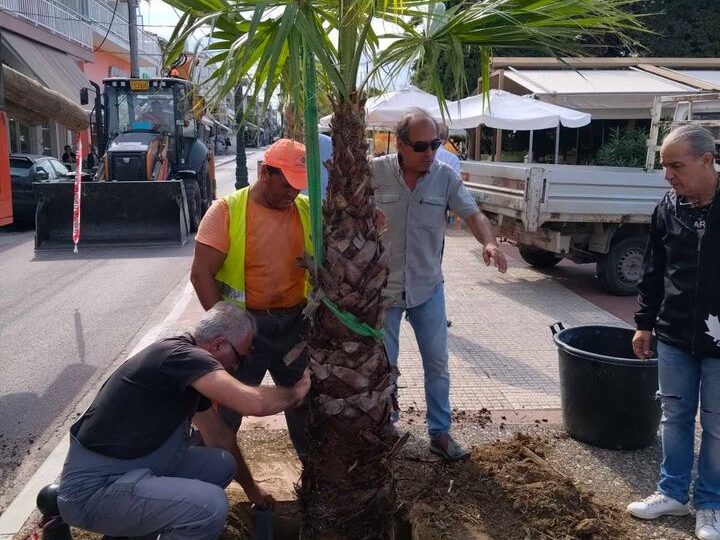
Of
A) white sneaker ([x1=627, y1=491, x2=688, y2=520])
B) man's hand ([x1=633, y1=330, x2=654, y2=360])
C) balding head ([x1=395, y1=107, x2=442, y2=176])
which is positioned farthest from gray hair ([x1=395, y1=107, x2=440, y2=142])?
white sneaker ([x1=627, y1=491, x2=688, y2=520])

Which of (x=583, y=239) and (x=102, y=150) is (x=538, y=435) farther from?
(x=102, y=150)

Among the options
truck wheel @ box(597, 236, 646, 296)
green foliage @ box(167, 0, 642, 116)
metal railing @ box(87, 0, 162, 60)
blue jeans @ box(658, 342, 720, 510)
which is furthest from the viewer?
metal railing @ box(87, 0, 162, 60)

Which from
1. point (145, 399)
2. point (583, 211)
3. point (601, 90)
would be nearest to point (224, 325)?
point (145, 399)

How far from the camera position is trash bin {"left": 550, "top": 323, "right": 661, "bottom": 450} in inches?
162

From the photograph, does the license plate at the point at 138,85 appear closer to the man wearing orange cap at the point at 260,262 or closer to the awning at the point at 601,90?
the awning at the point at 601,90

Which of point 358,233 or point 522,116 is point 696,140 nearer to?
point 358,233

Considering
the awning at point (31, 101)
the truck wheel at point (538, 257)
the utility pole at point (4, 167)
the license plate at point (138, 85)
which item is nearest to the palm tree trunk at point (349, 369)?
the utility pole at point (4, 167)

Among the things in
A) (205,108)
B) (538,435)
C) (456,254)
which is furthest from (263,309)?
(456,254)

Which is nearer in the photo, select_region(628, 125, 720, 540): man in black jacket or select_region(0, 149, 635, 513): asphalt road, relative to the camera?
select_region(628, 125, 720, 540): man in black jacket

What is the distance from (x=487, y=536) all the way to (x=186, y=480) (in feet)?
4.78

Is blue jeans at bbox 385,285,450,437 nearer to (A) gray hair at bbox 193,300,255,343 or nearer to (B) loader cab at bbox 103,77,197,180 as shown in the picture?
(A) gray hair at bbox 193,300,255,343

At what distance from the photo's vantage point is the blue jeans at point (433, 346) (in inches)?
162

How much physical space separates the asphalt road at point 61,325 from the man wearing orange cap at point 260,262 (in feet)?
5.91

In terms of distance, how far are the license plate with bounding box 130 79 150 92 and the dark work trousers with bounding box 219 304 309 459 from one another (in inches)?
494
